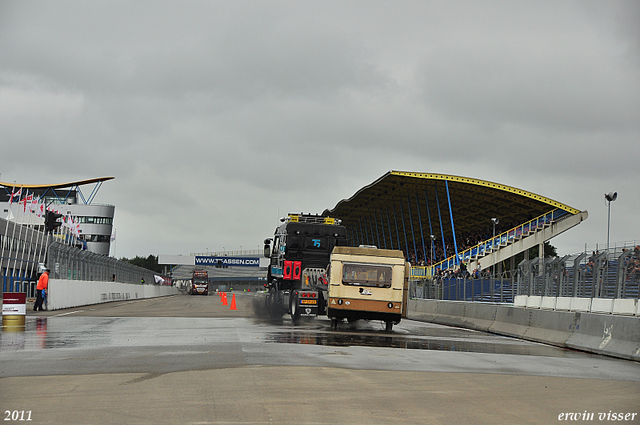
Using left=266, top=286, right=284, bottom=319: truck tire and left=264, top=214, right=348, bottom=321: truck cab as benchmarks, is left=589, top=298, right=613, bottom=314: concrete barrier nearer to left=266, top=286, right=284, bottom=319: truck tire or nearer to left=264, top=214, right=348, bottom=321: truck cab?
left=264, top=214, right=348, bottom=321: truck cab

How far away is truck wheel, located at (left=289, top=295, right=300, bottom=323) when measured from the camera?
2459 cm

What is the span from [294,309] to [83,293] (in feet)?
55.1

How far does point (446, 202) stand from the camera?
7075 cm

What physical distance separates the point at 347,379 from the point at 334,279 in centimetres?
1168

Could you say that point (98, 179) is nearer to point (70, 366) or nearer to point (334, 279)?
point (334, 279)

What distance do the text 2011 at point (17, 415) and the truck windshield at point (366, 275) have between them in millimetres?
14785

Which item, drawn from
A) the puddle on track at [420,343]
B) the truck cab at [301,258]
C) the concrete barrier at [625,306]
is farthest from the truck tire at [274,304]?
the concrete barrier at [625,306]

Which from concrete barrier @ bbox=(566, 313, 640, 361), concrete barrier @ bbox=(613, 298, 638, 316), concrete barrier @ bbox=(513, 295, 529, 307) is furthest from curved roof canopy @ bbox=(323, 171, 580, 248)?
concrete barrier @ bbox=(613, 298, 638, 316)

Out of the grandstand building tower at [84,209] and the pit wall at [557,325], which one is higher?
the grandstand building tower at [84,209]

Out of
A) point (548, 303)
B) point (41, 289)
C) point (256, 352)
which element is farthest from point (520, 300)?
point (41, 289)

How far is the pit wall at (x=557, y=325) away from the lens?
14891mm

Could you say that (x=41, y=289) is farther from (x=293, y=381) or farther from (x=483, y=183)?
(x=483, y=183)

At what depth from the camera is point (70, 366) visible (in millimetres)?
10742

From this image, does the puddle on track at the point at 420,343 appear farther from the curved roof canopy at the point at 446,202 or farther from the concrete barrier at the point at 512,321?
the curved roof canopy at the point at 446,202
